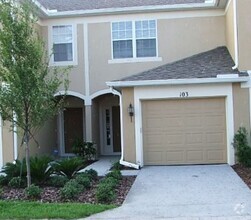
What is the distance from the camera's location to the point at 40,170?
1165cm

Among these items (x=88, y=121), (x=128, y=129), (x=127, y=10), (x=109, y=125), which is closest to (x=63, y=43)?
(x=127, y=10)

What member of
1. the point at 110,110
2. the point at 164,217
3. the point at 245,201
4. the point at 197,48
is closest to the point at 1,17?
the point at 164,217

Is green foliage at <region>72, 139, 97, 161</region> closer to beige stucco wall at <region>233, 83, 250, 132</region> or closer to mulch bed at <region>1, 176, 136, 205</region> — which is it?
beige stucco wall at <region>233, 83, 250, 132</region>

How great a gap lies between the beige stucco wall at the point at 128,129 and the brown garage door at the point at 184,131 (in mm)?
461

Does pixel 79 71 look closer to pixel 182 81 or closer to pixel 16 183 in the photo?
pixel 182 81

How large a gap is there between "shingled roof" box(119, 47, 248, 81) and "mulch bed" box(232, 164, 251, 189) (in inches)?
122

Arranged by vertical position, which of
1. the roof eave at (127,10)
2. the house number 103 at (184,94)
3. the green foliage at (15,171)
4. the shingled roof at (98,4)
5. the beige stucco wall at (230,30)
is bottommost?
the green foliage at (15,171)

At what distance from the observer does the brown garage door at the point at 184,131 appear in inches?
596

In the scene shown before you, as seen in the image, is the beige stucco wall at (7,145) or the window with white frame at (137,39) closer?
the beige stucco wall at (7,145)

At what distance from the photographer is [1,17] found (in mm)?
10352

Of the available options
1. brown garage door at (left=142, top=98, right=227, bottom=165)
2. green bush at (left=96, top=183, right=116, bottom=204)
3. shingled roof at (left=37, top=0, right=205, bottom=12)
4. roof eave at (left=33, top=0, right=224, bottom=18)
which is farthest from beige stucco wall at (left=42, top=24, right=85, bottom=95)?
green bush at (left=96, top=183, right=116, bottom=204)

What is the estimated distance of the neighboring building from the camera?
1498cm

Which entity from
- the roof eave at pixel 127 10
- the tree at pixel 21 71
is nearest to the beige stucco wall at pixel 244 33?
the roof eave at pixel 127 10

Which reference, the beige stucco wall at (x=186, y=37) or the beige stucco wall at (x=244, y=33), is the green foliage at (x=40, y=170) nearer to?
the beige stucco wall at (x=244, y=33)
